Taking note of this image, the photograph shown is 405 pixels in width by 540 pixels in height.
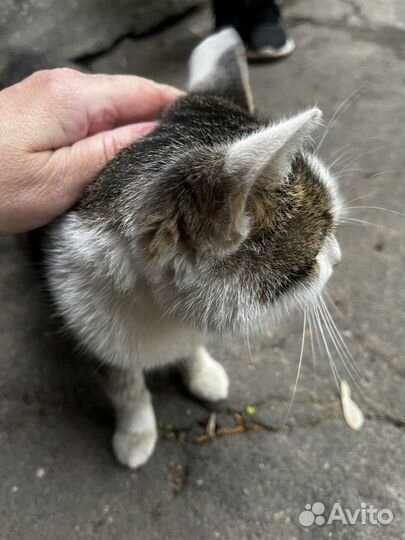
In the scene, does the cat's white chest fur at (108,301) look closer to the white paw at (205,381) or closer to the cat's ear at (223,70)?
the white paw at (205,381)

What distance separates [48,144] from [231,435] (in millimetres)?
878

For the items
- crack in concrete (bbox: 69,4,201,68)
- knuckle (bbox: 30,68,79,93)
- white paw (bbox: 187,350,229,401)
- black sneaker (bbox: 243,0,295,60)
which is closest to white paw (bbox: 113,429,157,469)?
white paw (bbox: 187,350,229,401)

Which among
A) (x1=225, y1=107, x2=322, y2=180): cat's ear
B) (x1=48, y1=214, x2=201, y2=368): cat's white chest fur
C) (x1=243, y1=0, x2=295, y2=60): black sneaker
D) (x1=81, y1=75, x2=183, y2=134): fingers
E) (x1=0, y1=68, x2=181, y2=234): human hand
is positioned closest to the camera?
(x1=225, y1=107, x2=322, y2=180): cat's ear

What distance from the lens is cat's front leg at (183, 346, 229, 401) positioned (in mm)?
1395

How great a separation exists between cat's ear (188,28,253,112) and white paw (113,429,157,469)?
86 centimetres

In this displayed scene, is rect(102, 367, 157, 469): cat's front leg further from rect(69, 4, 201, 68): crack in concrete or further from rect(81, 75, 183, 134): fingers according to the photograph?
rect(69, 4, 201, 68): crack in concrete

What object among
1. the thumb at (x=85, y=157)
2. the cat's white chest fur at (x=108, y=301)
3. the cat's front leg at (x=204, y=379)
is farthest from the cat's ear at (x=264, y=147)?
the cat's front leg at (x=204, y=379)

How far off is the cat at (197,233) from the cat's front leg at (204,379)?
0.23 meters

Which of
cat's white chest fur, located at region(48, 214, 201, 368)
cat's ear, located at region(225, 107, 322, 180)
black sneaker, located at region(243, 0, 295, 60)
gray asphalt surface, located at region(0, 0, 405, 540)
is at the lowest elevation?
gray asphalt surface, located at region(0, 0, 405, 540)

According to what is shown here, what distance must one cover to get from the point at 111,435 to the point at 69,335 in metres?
0.34

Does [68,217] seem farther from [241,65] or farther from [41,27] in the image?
[41,27]

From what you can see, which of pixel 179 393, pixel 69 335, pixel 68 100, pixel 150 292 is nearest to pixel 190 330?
pixel 150 292

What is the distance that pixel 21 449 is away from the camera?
4.38 feet

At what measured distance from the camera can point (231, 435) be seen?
1.36m
